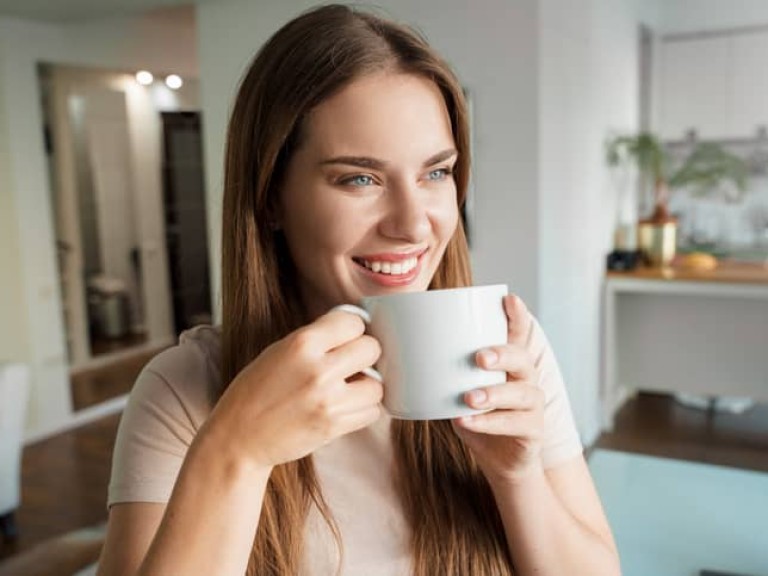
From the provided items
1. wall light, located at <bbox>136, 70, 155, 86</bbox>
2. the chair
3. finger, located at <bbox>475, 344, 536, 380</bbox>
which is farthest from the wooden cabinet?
finger, located at <bbox>475, 344, 536, 380</bbox>

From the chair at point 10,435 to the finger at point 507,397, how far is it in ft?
8.49

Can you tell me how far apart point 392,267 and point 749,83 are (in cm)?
440

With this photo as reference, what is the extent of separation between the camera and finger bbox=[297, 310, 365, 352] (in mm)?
514

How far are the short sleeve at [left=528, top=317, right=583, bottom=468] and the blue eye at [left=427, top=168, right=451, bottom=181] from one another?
0.68 ft

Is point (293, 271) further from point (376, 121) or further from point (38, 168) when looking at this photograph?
point (38, 168)

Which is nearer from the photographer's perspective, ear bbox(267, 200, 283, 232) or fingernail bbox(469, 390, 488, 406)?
fingernail bbox(469, 390, 488, 406)

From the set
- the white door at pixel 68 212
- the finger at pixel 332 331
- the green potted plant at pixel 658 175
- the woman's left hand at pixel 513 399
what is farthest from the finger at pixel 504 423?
the white door at pixel 68 212

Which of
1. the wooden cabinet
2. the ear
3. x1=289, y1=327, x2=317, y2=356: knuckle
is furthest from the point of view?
the wooden cabinet

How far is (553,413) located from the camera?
2.58ft

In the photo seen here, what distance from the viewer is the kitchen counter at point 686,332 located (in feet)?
11.3

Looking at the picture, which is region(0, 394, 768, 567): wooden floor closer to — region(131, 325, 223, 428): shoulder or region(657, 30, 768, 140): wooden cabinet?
region(657, 30, 768, 140): wooden cabinet

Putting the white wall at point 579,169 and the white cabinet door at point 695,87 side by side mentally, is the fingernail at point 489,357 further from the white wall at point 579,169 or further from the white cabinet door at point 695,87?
the white cabinet door at point 695,87

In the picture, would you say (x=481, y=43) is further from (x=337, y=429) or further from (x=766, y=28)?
(x=337, y=429)

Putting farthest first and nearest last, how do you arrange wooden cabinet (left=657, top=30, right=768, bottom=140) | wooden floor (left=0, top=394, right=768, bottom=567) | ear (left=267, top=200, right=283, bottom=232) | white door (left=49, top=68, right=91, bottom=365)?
wooden cabinet (left=657, top=30, right=768, bottom=140)
white door (left=49, top=68, right=91, bottom=365)
wooden floor (left=0, top=394, right=768, bottom=567)
ear (left=267, top=200, right=283, bottom=232)
